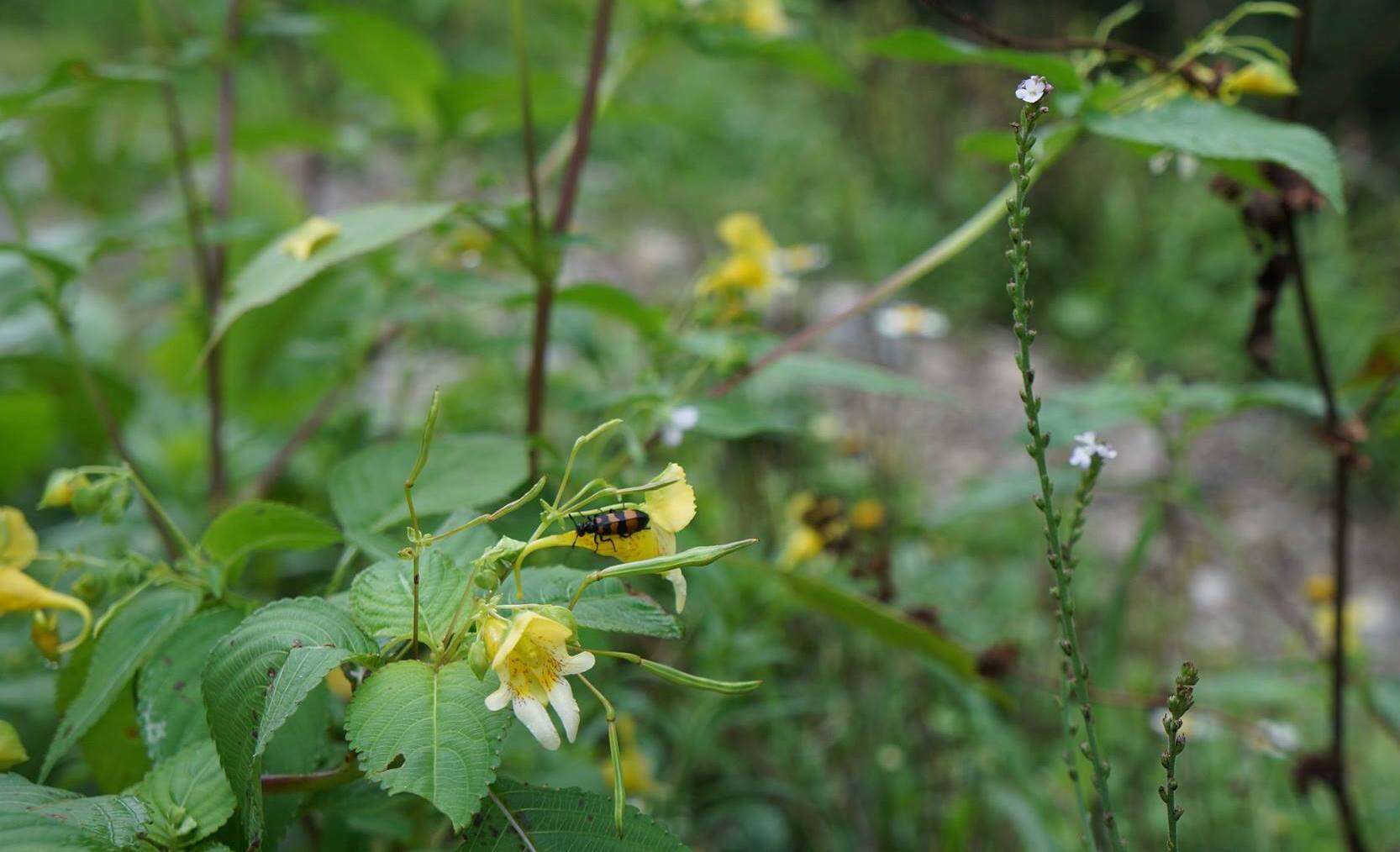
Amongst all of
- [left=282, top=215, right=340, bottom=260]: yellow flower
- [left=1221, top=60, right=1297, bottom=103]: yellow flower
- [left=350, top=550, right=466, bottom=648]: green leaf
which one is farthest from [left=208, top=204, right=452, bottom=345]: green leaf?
[left=1221, top=60, right=1297, bottom=103]: yellow flower

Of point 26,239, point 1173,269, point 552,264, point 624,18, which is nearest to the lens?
point 552,264

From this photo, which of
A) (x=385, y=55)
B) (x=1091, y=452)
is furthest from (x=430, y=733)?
(x=385, y=55)

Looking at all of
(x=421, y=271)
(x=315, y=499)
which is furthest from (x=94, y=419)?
Result: (x=421, y=271)

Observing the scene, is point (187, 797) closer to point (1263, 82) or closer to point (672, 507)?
point (672, 507)

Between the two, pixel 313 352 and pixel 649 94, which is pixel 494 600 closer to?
pixel 313 352

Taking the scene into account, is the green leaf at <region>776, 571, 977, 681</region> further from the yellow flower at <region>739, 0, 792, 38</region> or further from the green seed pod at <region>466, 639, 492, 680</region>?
the yellow flower at <region>739, 0, 792, 38</region>
